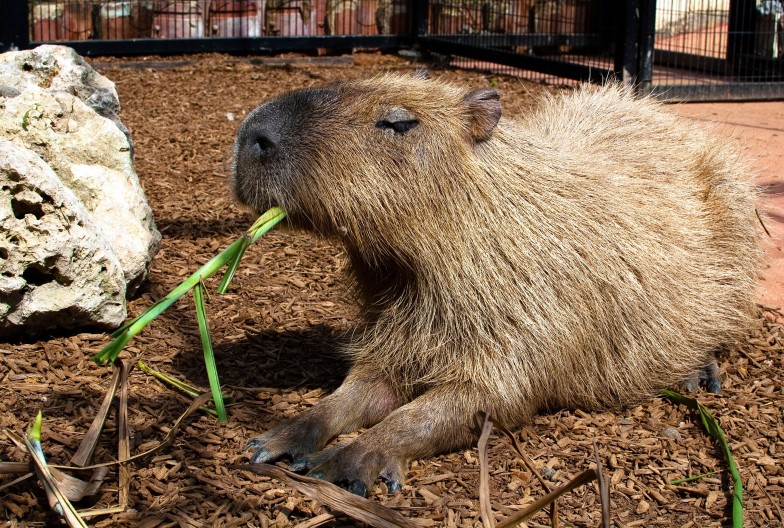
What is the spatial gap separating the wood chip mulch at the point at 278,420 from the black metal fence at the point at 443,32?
4.73 meters

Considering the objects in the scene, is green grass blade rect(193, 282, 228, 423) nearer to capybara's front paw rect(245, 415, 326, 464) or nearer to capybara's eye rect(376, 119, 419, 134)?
capybara's front paw rect(245, 415, 326, 464)

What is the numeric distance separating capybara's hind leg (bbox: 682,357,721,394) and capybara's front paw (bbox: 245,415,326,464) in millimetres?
1527

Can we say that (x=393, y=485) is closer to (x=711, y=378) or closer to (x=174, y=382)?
(x=174, y=382)

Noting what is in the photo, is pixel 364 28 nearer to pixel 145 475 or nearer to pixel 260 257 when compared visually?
pixel 260 257

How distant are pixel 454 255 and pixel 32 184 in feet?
5.19

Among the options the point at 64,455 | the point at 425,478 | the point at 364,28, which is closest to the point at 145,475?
the point at 64,455

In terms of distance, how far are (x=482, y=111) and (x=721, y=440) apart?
53.1 inches

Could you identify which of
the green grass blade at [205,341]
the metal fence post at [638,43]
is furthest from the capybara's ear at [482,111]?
the metal fence post at [638,43]

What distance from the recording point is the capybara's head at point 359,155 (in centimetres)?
303

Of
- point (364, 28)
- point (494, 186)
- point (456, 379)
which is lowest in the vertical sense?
point (456, 379)

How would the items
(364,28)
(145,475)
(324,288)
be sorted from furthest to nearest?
(364,28), (324,288), (145,475)

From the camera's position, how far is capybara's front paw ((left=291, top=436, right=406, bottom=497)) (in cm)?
288

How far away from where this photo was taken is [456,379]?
318 cm

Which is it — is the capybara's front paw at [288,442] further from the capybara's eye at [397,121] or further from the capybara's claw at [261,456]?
the capybara's eye at [397,121]
